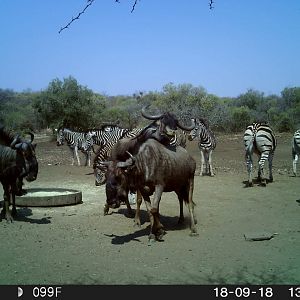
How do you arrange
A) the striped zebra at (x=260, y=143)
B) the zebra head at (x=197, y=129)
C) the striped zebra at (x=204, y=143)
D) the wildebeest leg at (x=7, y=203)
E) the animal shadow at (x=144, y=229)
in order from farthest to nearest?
the zebra head at (x=197, y=129)
the striped zebra at (x=204, y=143)
the striped zebra at (x=260, y=143)
the wildebeest leg at (x=7, y=203)
the animal shadow at (x=144, y=229)

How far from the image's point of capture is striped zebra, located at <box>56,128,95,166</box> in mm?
21438

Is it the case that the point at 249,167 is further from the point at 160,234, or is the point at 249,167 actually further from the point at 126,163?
the point at 126,163

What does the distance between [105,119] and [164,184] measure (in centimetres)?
3724

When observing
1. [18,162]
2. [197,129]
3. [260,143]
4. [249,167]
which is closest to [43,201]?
[18,162]

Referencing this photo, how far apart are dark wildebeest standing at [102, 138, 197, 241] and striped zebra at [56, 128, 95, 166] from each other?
13.5 metres

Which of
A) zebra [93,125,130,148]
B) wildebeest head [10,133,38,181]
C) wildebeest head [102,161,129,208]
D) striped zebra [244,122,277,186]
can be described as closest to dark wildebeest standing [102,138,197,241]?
wildebeest head [102,161,129,208]

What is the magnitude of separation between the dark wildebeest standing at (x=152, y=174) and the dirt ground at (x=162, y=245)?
2.44 ft

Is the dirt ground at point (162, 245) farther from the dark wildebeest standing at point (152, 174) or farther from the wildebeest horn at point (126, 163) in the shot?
the wildebeest horn at point (126, 163)

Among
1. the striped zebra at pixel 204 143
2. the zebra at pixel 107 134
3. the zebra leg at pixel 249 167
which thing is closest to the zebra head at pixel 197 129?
the striped zebra at pixel 204 143

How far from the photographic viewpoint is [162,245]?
7496mm

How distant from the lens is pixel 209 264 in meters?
6.39

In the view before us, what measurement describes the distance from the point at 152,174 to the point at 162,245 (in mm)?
1312

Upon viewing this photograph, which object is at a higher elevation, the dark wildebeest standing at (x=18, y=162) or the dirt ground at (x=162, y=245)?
the dark wildebeest standing at (x=18, y=162)

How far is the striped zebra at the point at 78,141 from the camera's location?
21438 millimetres
